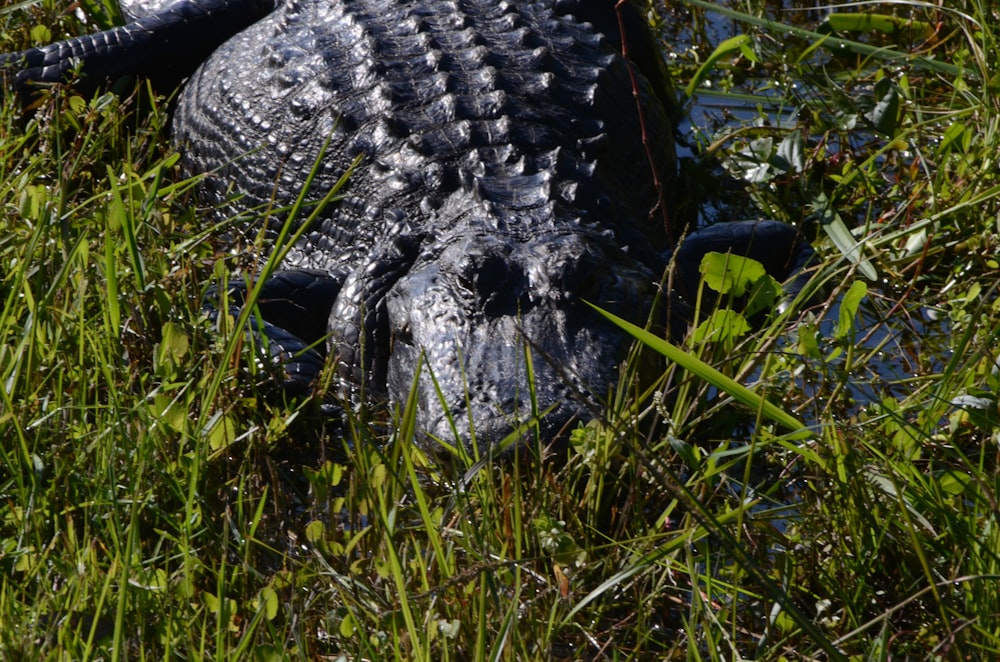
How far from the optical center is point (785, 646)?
6.66ft

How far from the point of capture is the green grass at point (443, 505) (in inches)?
74.4

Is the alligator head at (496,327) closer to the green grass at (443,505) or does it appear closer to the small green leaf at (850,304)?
the green grass at (443,505)

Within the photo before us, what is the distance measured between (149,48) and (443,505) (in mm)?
2964

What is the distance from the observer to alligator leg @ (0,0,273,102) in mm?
4480

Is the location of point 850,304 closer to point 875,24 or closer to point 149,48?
point 875,24

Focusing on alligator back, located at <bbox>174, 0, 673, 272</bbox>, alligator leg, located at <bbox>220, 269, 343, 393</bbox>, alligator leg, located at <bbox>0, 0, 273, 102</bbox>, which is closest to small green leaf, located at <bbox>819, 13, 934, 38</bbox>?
alligator back, located at <bbox>174, 0, 673, 272</bbox>

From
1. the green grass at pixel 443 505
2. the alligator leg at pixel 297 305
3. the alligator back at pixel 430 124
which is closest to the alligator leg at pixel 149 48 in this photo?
the alligator back at pixel 430 124

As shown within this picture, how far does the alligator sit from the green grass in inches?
9.0

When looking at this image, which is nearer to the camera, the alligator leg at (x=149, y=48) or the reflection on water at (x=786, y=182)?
the reflection on water at (x=786, y=182)

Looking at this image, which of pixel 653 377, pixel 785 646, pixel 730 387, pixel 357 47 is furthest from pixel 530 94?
pixel 785 646

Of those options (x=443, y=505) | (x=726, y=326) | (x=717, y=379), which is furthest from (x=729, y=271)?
(x=443, y=505)

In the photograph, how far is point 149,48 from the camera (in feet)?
15.4

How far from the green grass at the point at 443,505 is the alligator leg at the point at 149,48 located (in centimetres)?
138

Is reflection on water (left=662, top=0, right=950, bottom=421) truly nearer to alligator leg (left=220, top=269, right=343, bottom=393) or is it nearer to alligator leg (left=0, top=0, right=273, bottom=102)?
alligator leg (left=220, top=269, right=343, bottom=393)
